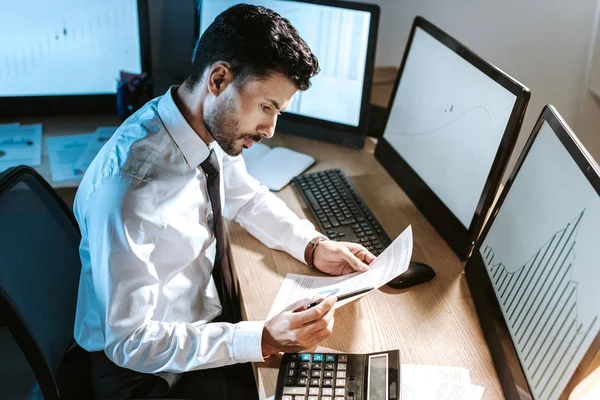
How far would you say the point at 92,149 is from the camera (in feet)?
6.31

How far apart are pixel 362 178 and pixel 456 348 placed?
0.67m

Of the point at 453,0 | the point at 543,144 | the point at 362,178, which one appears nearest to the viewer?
the point at 543,144

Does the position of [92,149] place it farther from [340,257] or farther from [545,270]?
[545,270]

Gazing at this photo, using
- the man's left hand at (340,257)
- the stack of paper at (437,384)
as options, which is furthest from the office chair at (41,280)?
the stack of paper at (437,384)

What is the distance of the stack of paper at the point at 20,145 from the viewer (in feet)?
6.02

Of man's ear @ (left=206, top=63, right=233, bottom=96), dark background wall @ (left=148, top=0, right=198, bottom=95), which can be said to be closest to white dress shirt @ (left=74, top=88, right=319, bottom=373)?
man's ear @ (left=206, top=63, right=233, bottom=96)

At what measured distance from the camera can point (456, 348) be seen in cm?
→ 120

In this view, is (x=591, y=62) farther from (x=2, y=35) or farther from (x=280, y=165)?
(x=2, y=35)

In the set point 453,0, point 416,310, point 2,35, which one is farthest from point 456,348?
point 2,35

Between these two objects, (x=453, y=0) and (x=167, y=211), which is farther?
(x=453, y=0)

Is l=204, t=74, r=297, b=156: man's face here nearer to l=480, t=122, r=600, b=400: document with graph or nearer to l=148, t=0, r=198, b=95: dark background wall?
l=480, t=122, r=600, b=400: document with graph

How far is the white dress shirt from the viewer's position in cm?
112

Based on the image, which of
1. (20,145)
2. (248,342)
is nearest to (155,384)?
(248,342)

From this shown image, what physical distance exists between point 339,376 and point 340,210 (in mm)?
572
